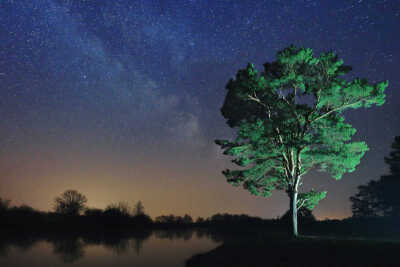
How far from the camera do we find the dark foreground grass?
33.3 feet

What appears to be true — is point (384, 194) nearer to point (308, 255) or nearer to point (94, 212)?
point (308, 255)

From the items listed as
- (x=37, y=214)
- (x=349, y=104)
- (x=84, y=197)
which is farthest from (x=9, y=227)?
(x=349, y=104)

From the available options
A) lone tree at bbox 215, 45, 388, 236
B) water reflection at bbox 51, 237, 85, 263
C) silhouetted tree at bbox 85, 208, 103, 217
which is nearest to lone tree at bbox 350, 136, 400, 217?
lone tree at bbox 215, 45, 388, 236

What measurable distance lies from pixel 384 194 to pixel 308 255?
3912cm

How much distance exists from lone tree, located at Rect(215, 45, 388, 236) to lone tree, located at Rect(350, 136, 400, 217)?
88.2ft

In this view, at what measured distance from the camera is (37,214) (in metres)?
62.2

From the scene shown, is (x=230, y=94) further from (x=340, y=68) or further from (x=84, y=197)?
(x=84, y=197)

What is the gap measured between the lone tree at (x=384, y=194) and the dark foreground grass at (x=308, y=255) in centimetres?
3035

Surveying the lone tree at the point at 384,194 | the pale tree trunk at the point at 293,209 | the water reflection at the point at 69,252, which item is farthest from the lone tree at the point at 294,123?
the lone tree at the point at 384,194

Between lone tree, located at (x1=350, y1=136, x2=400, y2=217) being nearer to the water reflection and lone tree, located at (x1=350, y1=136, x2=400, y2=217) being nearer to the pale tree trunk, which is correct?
the pale tree trunk

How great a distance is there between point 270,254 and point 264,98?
10231 millimetres

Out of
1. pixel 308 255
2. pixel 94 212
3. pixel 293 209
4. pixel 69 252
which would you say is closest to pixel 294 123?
pixel 293 209

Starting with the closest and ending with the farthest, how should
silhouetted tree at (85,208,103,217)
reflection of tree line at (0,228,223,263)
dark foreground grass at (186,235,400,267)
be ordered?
dark foreground grass at (186,235,400,267), reflection of tree line at (0,228,223,263), silhouetted tree at (85,208,103,217)

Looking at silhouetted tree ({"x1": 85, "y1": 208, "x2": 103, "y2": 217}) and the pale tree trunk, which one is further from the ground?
the pale tree trunk
